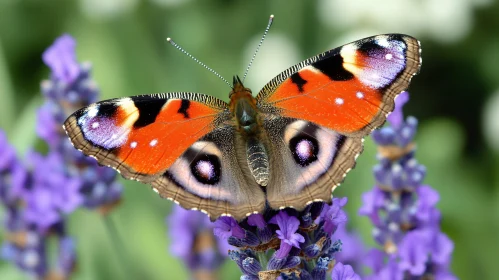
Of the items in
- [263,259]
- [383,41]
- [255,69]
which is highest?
[383,41]

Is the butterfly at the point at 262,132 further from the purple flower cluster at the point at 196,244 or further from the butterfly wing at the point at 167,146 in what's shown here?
the purple flower cluster at the point at 196,244

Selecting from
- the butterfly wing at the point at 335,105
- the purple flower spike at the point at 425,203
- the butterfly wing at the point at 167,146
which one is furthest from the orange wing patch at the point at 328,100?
the purple flower spike at the point at 425,203

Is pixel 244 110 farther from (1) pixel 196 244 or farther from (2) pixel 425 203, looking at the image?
(1) pixel 196 244

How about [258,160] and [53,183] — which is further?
[53,183]

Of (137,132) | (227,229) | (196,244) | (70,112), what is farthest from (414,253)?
(70,112)

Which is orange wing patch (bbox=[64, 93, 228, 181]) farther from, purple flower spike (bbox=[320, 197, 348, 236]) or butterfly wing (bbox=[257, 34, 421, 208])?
purple flower spike (bbox=[320, 197, 348, 236])

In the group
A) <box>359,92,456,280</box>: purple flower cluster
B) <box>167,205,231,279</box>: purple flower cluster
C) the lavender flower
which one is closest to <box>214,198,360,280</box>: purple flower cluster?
<box>359,92,456,280</box>: purple flower cluster

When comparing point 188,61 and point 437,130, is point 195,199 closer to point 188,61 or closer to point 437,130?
point 437,130

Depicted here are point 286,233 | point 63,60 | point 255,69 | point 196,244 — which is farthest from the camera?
point 255,69
